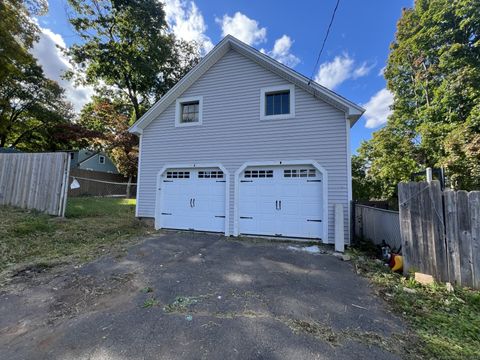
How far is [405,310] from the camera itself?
121 inches

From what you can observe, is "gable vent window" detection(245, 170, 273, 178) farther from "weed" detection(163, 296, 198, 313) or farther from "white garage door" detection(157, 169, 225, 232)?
"weed" detection(163, 296, 198, 313)

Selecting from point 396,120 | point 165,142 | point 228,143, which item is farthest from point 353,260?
point 396,120

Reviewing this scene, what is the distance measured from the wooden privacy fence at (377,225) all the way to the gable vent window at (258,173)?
2.75m

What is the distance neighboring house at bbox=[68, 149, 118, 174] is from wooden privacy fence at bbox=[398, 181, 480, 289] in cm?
2718

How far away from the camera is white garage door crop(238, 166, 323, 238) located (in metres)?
6.78

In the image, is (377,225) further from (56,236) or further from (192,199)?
(56,236)

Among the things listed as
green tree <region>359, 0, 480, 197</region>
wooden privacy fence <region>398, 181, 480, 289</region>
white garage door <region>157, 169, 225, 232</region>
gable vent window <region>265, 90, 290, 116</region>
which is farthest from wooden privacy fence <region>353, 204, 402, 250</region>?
green tree <region>359, 0, 480, 197</region>

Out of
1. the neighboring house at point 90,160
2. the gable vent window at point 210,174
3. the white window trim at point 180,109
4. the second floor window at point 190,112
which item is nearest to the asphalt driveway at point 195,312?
the gable vent window at point 210,174

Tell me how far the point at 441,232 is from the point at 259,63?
660 cm

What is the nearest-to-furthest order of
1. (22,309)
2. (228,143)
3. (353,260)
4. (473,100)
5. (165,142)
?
(22,309) → (353,260) → (228,143) → (165,142) → (473,100)

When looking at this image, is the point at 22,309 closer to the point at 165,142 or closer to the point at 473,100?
the point at 165,142

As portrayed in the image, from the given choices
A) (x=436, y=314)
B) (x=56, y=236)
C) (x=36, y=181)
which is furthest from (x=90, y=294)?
(x=36, y=181)

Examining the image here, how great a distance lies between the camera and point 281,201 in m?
7.04

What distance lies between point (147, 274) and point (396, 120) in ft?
63.7
